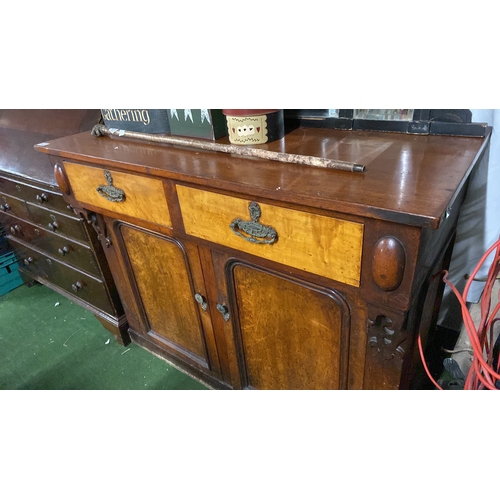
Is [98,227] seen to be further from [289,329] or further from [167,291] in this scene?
[289,329]

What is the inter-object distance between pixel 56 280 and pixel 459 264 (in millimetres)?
1662

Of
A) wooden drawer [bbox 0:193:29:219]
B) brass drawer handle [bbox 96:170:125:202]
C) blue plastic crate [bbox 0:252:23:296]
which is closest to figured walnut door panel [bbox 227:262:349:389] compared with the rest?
brass drawer handle [bbox 96:170:125:202]

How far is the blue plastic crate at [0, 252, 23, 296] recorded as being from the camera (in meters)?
2.00

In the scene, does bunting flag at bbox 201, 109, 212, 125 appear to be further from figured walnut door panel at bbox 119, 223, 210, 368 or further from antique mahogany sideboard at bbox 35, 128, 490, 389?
figured walnut door panel at bbox 119, 223, 210, 368

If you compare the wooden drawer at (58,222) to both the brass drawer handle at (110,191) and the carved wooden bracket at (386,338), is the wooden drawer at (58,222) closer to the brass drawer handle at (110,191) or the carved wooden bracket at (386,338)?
the brass drawer handle at (110,191)

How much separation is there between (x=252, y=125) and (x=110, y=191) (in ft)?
1.40

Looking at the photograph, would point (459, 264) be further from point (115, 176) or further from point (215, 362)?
point (115, 176)

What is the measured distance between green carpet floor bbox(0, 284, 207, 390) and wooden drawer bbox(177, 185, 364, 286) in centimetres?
79

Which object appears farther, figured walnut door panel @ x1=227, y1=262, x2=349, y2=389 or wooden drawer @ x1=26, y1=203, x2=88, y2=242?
wooden drawer @ x1=26, y1=203, x2=88, y2=242

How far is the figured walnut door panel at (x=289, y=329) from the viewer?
85 centimetres

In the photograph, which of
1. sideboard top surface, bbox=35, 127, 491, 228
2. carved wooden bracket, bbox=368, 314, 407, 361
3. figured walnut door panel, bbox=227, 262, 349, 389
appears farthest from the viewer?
figured walnut door panel, bbox=227, 262, 349, 389

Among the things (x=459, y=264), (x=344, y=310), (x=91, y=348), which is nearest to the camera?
(x=344, y=310)

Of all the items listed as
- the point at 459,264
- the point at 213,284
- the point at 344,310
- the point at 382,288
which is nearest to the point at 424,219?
the point at 382,288
